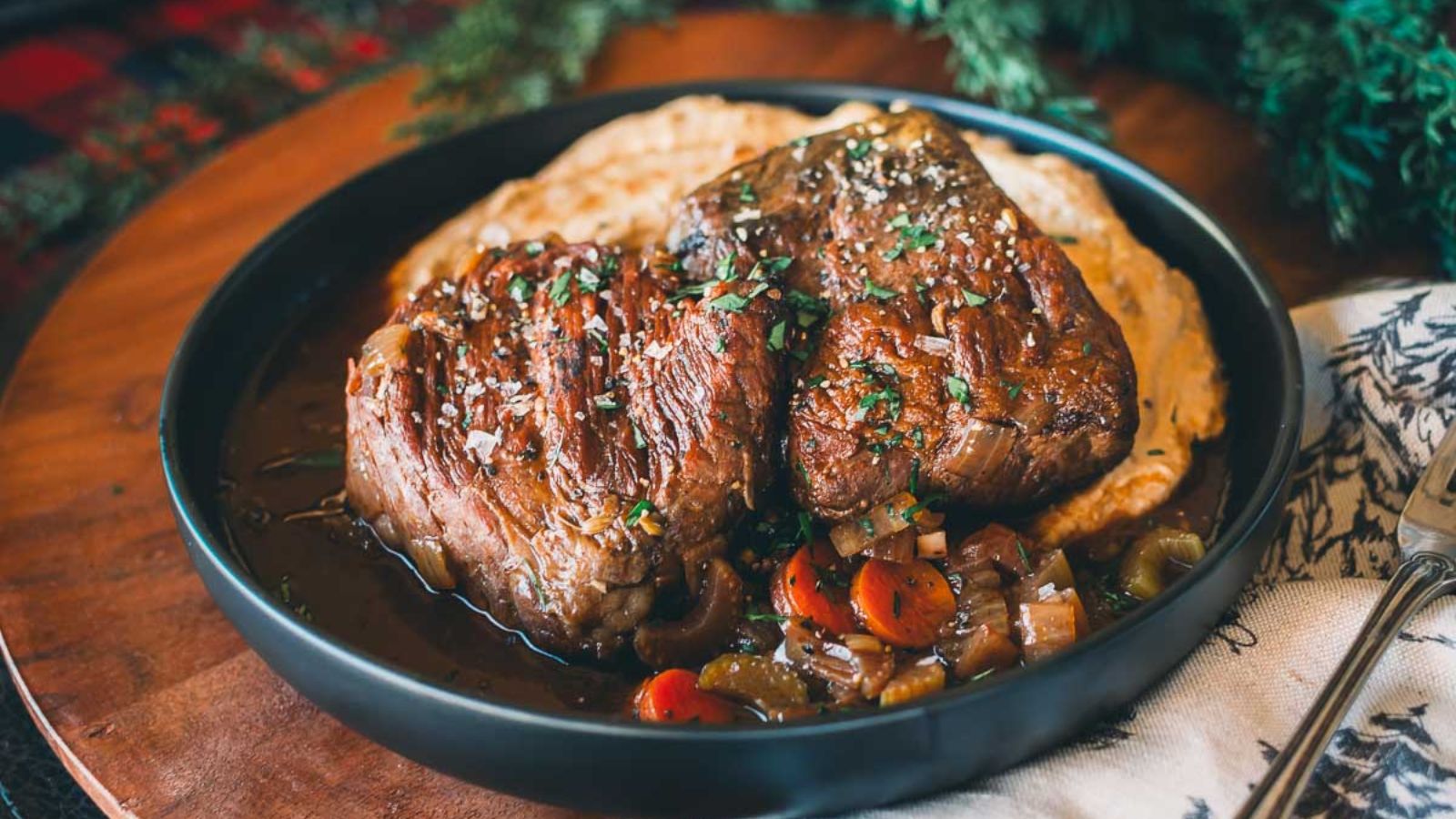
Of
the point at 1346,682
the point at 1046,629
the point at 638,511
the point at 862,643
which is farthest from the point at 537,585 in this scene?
the point at 1346,682

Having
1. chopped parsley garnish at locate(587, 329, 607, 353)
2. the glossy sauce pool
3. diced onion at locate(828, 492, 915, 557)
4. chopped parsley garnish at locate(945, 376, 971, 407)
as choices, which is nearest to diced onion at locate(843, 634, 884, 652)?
diced onion at locate(828, 492, 915, 557)

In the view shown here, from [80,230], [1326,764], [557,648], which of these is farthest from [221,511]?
[1326,764]

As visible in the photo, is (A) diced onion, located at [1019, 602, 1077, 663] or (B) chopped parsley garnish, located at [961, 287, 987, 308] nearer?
(A) diced onion, located at [1019, 602, 1077, 663]

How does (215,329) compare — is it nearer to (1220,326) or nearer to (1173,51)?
(1220,326)

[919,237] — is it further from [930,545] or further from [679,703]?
[679,703]

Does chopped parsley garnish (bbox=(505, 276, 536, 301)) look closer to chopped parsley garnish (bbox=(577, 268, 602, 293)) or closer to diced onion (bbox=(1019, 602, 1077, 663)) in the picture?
chopped parsley garnish (bbox=(577, 268, 602, 293))
